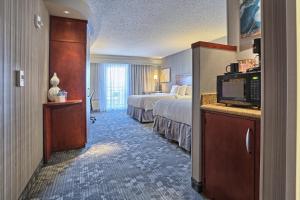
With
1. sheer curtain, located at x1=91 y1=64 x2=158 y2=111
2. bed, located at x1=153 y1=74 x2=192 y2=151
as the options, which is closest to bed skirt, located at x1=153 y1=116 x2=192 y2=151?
bed, located at x1=153 y1=74 x2=192 y2=151

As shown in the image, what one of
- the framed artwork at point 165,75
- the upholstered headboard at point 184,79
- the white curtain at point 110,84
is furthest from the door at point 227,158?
the white curtain at point 110,84

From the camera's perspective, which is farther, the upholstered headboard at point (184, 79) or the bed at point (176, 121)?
the upholstered headboard at point (184, 79)

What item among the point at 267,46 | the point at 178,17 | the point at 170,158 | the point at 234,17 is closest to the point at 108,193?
the point at 170,158

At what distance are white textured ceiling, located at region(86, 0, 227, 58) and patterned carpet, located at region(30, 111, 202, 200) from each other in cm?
252

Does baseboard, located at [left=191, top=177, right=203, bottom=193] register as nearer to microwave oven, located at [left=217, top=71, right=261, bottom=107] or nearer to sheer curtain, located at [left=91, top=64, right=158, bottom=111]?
microwave oven, located at [left=217, top=71, right=261, bottom=107]

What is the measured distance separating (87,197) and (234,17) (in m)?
2.53

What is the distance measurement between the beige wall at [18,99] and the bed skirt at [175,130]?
6.94ft

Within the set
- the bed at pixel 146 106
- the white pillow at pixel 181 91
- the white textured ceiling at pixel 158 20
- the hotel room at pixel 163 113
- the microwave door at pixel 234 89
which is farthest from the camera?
the white pillow at pixel 181 91

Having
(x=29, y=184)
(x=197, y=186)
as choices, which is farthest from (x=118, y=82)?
(x=197, y=186)

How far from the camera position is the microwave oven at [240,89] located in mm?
1386

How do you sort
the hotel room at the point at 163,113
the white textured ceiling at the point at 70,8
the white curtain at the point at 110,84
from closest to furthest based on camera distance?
the hotel room at the point at 163,113
the white textured ceiling at the point at 70,8
the white curtain at the point at 110,84

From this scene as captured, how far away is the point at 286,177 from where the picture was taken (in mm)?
Answer: 535

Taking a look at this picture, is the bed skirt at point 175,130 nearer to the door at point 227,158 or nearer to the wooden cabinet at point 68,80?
the door at point 227,158

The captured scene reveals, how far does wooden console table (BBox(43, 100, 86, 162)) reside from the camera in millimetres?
2880
